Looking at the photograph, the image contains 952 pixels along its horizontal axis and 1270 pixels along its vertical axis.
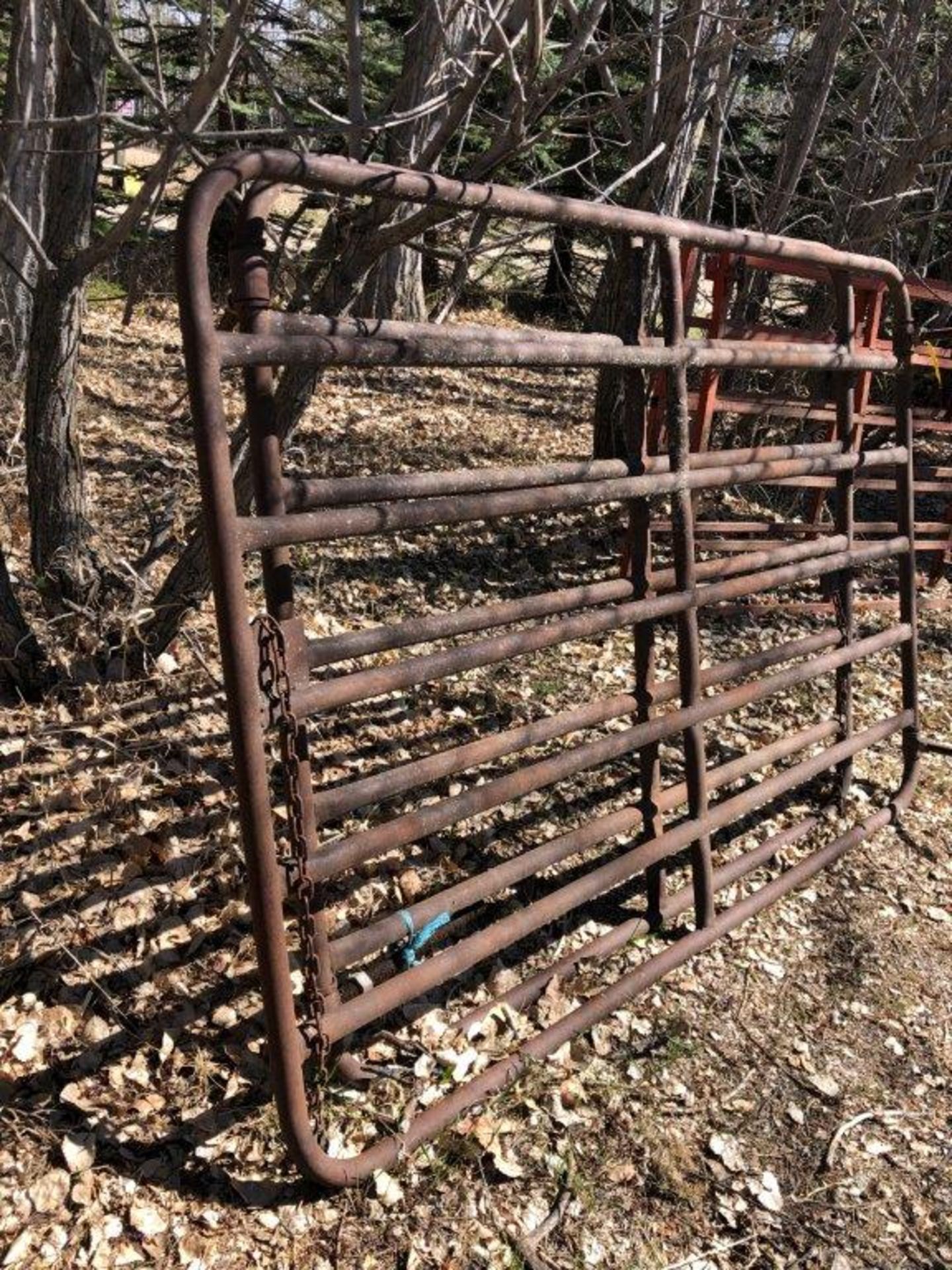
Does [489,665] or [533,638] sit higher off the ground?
[533,638]

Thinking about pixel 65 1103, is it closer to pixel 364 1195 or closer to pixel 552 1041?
pixel 364 1195

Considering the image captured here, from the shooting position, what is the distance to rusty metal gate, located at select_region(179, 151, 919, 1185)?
90.2 inches

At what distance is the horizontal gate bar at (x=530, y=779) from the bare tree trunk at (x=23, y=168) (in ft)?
6.25

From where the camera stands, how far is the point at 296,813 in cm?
246

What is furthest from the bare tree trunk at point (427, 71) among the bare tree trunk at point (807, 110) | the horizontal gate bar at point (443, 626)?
the bare tree trunk at point (807, 110)

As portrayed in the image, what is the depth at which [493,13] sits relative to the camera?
8.63 ft

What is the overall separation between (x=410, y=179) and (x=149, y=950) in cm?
232

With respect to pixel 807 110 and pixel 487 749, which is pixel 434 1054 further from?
pixel 807 110

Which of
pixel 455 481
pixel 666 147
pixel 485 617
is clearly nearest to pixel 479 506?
pixel 455 481

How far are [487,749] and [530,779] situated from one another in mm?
192

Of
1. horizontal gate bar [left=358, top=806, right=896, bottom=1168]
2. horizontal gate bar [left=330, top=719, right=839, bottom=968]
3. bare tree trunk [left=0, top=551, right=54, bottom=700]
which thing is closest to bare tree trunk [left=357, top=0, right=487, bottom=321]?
bare tree trunk [left=0, top=551, right=54, bottom=700]

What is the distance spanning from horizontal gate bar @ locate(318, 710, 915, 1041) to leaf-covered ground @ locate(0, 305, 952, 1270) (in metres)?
0.33

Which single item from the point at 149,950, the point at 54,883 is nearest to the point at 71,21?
the point at 54,883

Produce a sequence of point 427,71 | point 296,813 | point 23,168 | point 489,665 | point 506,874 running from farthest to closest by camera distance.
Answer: point 23,168, point 427,71, point 489,665, point 506,874, point 296,813
